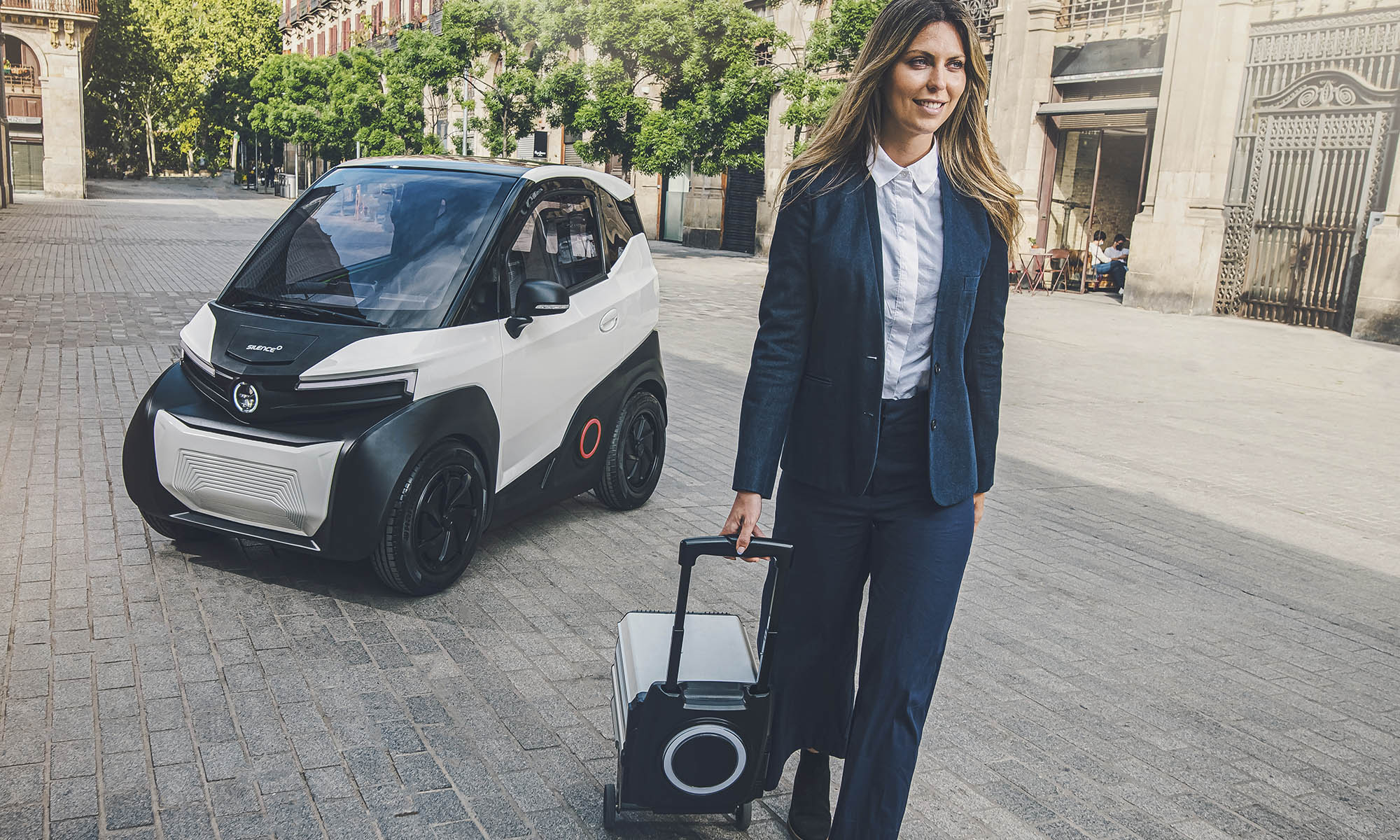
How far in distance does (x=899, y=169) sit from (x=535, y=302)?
7.81 feet

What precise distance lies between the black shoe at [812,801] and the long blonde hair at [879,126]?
4.58 feet

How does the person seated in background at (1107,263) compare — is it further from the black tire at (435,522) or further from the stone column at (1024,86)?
the black tire at (435,522)

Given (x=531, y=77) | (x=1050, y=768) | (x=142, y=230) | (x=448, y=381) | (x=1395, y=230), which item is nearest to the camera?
(x=1050, y=768)

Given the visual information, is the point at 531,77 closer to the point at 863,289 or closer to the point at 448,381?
the point at 448,381

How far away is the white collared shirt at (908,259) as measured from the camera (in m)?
2.60

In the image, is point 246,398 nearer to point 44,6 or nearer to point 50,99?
point 50,99

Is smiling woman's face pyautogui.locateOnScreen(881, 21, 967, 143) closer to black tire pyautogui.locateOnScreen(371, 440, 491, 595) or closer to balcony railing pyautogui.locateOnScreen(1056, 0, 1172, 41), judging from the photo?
black tire pyautogui.locateOnScreen(371, 440, 491, 595)

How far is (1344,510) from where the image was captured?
712cm

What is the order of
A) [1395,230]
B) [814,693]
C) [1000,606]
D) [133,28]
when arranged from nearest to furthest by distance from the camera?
[814,693]
[1000,606]
[1395,230]
[133,28]

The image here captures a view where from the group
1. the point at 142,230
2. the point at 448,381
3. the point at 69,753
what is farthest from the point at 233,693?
the point at 142,230

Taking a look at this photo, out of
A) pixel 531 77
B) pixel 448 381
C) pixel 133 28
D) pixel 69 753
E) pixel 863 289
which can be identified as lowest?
pixel 69 753

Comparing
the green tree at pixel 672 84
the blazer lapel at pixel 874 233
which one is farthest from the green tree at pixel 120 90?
the blazer lapel at pixel 874 233

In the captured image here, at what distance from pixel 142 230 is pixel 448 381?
24764 mm

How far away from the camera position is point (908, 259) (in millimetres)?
2602
